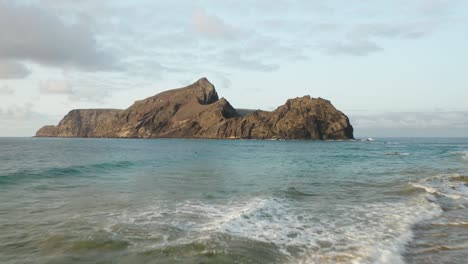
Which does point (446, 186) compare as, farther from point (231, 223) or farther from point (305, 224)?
point (231, 223)

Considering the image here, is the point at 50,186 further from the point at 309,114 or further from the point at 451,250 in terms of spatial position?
the point at 309,114

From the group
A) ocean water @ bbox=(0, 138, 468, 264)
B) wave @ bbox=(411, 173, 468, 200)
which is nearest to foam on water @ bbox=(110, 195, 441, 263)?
ocean water @ bbox=(0, 138, 468, 264)

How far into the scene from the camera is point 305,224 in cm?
1279

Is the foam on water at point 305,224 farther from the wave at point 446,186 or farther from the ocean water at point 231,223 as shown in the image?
the wave at point 446,186

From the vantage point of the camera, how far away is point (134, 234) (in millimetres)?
11164

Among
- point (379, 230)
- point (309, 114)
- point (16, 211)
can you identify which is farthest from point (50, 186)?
point (309, 114)

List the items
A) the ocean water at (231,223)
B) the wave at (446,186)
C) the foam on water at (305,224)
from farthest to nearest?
the wave at (446,186) < the foam on water at (305,224) < the ocean water at (231,223)

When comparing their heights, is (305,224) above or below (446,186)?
below

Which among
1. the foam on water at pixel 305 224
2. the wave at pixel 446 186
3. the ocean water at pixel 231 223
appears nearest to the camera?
the ocean water at pixel 231 223

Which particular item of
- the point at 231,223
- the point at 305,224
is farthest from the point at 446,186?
the point at 231,223

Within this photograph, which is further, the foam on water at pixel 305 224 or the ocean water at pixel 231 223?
the foam on water at pixel 305 224

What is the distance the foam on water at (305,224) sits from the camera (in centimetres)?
978

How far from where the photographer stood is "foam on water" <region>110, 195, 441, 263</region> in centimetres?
978

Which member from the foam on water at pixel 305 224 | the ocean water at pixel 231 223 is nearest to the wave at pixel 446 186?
the ocean water at pixel 231 223
